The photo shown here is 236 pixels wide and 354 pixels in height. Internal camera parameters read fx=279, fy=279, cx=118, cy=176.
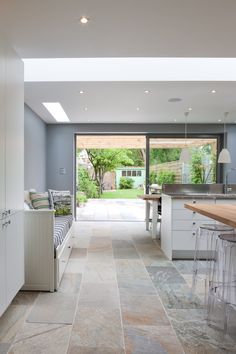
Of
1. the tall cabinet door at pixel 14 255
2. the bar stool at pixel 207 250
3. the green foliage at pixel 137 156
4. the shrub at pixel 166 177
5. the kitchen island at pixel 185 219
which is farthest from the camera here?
the green foliage at pixel 137 156

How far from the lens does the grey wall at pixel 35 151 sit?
17.5ft

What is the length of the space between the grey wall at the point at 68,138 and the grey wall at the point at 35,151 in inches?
9.6

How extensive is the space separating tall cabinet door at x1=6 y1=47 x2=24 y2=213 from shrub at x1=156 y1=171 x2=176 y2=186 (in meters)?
4.89

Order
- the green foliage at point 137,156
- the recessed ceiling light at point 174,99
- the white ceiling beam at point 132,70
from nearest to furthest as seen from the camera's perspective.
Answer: the white ceiling beam at point 132,70 < the recessed ceiling light at point 174,99 < the green foliage at point 137,156

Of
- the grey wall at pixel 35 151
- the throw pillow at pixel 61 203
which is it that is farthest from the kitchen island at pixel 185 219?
the grey wall at pixel 35 151

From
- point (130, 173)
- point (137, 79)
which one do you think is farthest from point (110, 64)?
point (130, 173)

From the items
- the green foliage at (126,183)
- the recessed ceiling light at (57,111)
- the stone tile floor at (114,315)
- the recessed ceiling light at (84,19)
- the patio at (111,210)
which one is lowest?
the stone tile floor at (114,315)

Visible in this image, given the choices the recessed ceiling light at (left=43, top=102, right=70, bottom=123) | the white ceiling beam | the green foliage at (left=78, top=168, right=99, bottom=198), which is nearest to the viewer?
the white ceiling beam

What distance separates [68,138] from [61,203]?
2.54 m

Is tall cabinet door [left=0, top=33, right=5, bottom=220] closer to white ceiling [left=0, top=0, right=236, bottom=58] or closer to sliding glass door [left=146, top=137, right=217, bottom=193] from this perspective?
white ceiling [left=0, top=0, right=236, bottom=58]

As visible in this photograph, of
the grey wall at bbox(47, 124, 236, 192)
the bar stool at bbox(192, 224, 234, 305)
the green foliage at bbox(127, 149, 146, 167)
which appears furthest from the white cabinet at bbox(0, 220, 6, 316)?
the green foliage at bbox(127, 149, 146, 167)

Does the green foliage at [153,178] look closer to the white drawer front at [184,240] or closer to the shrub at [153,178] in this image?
the shrub at [153,178]

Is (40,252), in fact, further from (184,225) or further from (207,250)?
(184,225)

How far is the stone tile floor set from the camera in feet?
6.79
